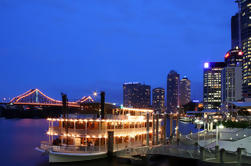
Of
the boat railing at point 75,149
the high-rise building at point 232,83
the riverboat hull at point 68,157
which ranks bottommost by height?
the riverboat hull at point 68,157

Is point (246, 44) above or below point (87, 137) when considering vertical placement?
above

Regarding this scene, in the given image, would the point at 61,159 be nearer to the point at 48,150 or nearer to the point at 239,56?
the point at 48,150

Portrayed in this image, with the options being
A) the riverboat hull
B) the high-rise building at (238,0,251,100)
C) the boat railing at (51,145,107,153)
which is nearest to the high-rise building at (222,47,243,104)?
the high-rise building at (238,0,251,100)

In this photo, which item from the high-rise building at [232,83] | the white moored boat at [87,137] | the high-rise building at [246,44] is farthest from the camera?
the high-rise building at [232,83]

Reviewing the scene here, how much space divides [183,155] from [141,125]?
25.9 feet

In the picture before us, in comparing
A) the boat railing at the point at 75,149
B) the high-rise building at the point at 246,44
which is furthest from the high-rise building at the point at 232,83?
the boat railing at the point at 75,149

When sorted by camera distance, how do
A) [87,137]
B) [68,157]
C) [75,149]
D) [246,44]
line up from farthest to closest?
1. [246,44]
2. [87,137]
3. [75,149]
4. [68,157]

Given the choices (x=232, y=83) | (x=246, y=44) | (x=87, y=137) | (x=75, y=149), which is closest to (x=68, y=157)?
(x=75, y=149)

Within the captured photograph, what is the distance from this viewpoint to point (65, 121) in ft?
72.3

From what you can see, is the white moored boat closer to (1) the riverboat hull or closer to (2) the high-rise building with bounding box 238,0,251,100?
(1) the riverboat hull

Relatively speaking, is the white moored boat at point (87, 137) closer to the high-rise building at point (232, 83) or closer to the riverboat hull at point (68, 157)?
the riverboat hull at point (68, 157)

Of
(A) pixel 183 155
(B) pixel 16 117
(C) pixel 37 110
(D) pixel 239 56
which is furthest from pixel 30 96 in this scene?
(D) pixel 239 56

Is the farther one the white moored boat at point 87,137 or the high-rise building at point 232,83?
the high-rise building at point 232,83

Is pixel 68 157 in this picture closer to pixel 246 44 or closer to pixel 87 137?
pixel 87 137
